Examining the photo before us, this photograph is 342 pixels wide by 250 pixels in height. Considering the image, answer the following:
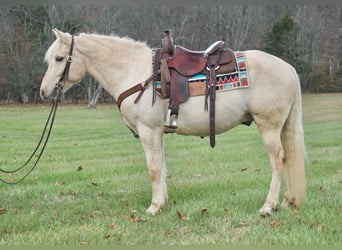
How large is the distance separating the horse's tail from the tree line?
30.2ft

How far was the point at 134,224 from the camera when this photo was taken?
421 cm

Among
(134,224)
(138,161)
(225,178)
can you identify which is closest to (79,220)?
(134,224)

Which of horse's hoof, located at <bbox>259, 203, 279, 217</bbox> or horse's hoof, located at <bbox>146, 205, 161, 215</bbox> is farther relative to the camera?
horse's hoof, located at <bbox>146, 205, 161, 215</bbox>

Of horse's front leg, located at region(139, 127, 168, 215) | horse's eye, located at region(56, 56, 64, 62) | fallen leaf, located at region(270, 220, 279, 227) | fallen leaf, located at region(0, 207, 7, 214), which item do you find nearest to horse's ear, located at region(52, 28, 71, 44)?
horse's eye, located at region(56, 56, 64, 62)

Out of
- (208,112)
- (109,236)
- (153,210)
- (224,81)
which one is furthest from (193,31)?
(109,236)

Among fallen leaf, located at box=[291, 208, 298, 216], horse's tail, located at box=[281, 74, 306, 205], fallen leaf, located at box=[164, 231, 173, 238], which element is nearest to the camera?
fallen leaf, located at box=[164, 231, 173, 238]

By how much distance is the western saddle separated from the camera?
455 cm

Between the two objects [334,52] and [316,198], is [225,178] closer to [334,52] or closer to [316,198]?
[316,198]

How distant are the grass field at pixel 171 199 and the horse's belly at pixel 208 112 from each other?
1.01 meters

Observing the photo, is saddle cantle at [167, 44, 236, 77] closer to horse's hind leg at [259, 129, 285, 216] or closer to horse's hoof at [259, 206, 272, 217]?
horse's hind leg at [259, 129, 285, 216]

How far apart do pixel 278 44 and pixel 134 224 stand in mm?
16354

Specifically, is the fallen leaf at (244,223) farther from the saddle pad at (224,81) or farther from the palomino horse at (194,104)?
the saddle pad at (224,81)

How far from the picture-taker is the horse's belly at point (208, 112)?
460 cm

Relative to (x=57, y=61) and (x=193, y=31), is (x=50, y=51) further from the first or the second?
(x=193, y=31)
